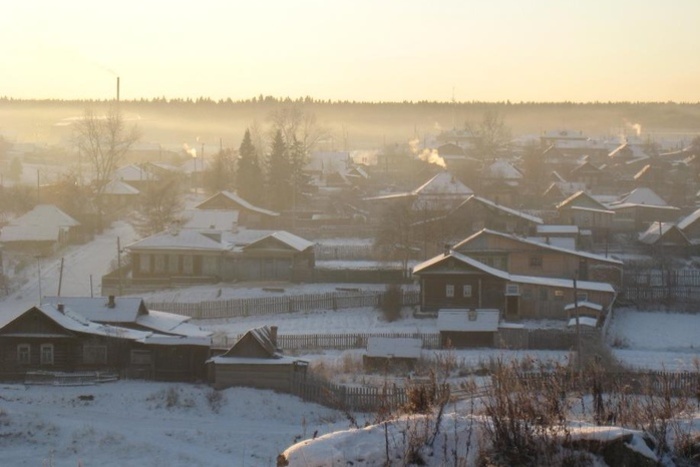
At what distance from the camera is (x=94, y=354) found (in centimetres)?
2330

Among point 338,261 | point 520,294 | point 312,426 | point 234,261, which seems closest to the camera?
point 312,426

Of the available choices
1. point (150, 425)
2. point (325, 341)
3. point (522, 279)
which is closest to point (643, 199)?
point (522, 279)

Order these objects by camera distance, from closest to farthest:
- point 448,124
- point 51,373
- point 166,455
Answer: point 166,455
point 51,373
point 448,124

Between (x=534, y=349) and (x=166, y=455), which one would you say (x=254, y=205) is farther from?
(x=166, y=455)

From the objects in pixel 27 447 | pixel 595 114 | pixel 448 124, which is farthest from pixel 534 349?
pixel 595 114

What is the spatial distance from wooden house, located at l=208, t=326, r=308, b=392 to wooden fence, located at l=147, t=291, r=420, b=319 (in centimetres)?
830

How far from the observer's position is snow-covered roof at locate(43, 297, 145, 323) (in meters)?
25.1

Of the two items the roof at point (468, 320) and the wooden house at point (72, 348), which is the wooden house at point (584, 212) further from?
the wooden house at point (72, 348)

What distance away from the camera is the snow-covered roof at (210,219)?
4253 centimetres

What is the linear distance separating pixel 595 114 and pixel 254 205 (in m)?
146

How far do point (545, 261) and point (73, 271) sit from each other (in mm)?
16637

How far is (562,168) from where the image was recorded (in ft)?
243

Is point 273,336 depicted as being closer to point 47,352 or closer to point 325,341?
point 325,341

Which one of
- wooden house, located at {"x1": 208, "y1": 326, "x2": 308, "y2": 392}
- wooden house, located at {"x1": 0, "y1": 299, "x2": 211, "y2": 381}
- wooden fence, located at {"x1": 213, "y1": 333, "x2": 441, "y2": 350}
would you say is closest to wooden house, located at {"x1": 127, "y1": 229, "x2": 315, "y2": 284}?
wooden fence, located at {"x1": 213, "y1": 333, "x2": 441, "y2": 350}
